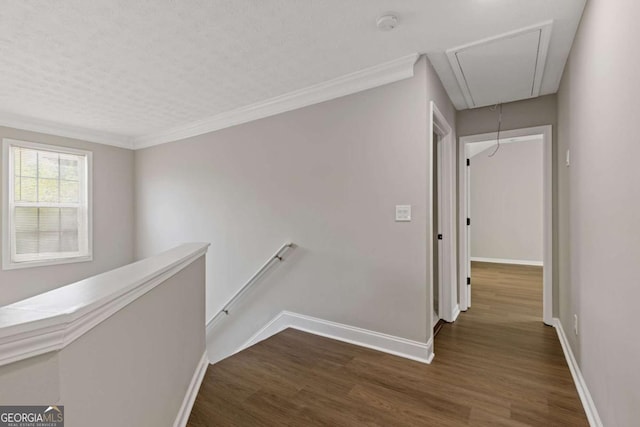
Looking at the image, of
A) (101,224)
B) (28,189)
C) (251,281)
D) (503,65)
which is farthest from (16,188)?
(503,65)

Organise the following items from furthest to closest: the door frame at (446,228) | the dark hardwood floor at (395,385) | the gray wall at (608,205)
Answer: the door frame at (446,228), the dark hardwood floor at (395,385), the gray wall at (608,205)

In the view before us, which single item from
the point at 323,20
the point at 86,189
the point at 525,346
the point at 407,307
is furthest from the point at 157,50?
the point at 525,346

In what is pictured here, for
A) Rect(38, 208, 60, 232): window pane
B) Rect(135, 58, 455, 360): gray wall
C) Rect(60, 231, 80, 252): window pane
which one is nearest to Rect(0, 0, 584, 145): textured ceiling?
Rect(135, 58, 455, 360): gray wall

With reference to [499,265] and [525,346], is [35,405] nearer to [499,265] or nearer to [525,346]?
[525,346]

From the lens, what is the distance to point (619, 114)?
1321 millimetres

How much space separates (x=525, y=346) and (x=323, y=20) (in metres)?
3.17

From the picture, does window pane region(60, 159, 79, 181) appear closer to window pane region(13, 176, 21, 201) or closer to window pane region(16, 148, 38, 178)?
window pane region(16, 148, 38, 178)

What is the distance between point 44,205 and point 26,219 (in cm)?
27

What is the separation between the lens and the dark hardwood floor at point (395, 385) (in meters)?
1.78

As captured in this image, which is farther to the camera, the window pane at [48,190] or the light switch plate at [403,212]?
the window pane at [48,190]

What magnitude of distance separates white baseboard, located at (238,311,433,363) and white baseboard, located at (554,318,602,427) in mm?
941

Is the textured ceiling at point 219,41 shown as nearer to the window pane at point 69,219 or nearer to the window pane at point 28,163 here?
the window pane at point 28,163

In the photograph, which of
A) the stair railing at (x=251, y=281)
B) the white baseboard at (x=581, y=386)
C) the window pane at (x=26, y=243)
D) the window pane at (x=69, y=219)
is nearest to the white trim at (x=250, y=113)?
the window pane at (x=69, y=219)

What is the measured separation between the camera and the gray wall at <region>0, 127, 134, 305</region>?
13.1 feet
